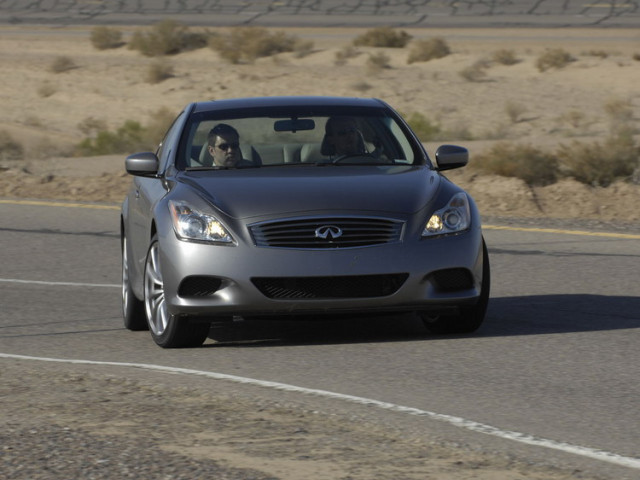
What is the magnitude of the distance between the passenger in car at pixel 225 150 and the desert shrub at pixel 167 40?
44841mm

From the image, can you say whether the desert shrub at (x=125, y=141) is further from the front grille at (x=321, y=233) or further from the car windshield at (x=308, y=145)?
the front grille at (x=321, y=233)

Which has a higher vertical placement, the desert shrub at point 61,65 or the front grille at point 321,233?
the front grille at point 321,233

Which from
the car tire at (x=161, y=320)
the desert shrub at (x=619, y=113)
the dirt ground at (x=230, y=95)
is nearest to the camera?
the dirt ground at (x=230, y=95)

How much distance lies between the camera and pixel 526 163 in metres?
21.0

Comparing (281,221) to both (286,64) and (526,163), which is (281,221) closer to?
(526,163)

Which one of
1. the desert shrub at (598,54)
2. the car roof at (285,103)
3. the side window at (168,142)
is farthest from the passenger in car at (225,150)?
the desert shrub at (598,54)

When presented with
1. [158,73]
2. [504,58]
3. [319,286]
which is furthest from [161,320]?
[504,58]

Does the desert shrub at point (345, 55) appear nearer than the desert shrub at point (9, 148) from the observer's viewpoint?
No

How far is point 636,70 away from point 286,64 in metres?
12.1

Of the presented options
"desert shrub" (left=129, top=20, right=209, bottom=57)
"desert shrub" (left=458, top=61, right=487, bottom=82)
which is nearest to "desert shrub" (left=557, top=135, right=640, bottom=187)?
"desert shrub" (left=458, top=61, right=487, bottom=82)

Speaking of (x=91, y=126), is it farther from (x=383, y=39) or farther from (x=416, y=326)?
(x=416, y=326)

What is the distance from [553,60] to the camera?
46.4 m

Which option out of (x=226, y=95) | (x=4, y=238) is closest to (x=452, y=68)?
(x=226, y=95)

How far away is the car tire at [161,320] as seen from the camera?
29.0 ft
